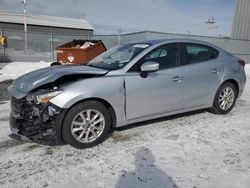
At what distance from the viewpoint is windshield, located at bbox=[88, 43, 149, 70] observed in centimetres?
399

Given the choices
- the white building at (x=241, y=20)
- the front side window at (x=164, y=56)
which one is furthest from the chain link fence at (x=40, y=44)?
the front side window at (x=164, y=56)

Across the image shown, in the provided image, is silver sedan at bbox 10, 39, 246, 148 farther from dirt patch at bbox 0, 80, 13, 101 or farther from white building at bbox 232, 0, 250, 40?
white building at bbox 232, 0, 250, 40

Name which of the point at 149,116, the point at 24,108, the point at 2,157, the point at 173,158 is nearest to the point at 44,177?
the point at 2,157

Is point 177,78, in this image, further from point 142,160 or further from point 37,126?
point 37,126

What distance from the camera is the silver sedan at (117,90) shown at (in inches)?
132

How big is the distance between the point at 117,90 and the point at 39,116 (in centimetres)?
116

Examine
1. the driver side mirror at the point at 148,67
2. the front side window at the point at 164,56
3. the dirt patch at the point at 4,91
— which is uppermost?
the front side window at the point at 164,56

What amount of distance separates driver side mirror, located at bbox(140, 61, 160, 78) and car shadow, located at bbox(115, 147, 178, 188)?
134 centimetres

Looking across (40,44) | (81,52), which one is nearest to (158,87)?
(81,52)

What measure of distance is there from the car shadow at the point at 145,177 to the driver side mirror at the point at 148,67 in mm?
1336

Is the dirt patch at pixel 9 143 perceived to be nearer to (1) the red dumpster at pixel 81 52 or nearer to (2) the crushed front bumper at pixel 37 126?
(2) the crushed front bumper at pixel 37 126

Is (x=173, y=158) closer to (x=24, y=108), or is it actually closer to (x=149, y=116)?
(x=149, y=116)

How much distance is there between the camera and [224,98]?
511 centimetres

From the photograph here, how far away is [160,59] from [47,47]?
15.6 meters
